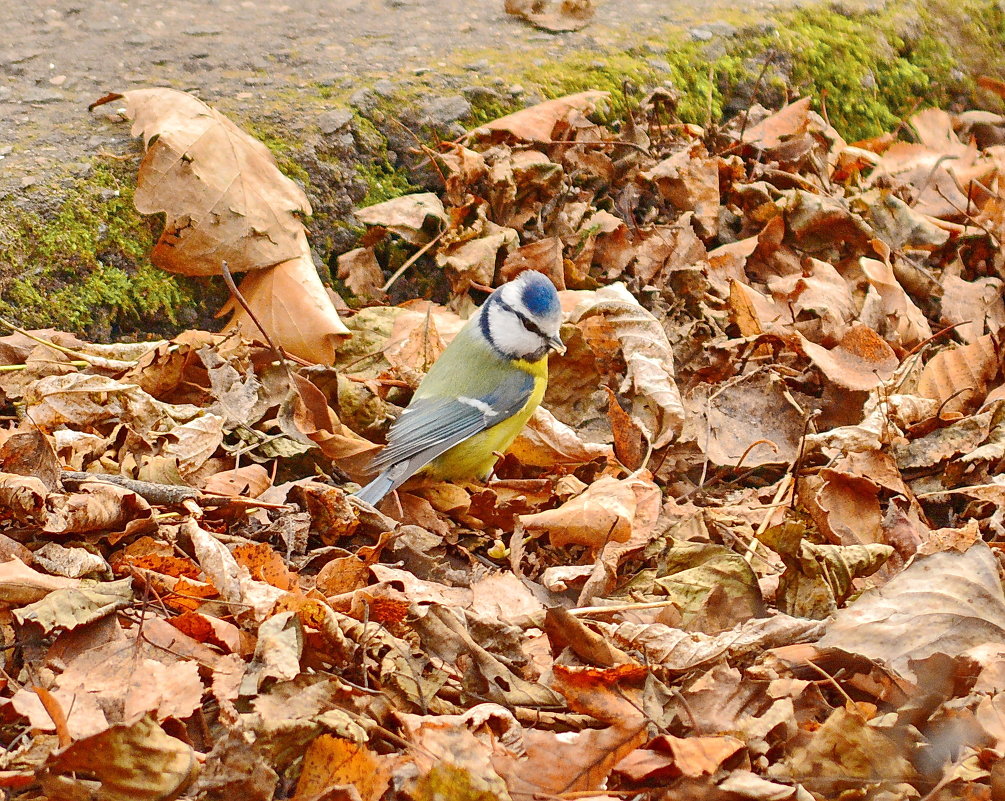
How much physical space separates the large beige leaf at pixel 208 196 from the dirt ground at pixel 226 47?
1.05 ft

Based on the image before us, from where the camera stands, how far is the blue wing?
2.80 m

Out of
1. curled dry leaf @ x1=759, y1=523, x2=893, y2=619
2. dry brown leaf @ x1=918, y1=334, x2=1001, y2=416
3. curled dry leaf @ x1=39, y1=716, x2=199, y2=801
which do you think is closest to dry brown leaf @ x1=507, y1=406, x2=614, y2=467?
curled dry leaf @ x1=759, y1=523, x2=893, y2=619

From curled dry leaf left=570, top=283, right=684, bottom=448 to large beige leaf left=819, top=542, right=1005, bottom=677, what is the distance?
1.07m

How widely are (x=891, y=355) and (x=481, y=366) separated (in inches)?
50.8

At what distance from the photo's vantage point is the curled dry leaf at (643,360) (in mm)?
3023

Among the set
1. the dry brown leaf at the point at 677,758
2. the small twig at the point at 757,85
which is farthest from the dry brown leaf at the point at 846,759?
the small twig at the point at 757,85

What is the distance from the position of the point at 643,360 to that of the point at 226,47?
7.22ft

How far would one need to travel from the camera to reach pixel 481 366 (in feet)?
10.5

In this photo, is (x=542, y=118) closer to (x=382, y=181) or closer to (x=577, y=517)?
(x=382, y=181)

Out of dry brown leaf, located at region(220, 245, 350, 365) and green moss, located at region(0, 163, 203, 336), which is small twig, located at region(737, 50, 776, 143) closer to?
dry brown leaf, located at region(220, 245, 350, 365)

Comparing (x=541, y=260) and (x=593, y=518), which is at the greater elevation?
(x=541, y=260)

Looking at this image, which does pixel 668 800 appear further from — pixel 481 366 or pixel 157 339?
pixel 157 339

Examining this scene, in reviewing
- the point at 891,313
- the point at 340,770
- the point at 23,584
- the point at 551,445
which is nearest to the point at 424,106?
the point at 551,445

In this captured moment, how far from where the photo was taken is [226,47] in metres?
4.09
